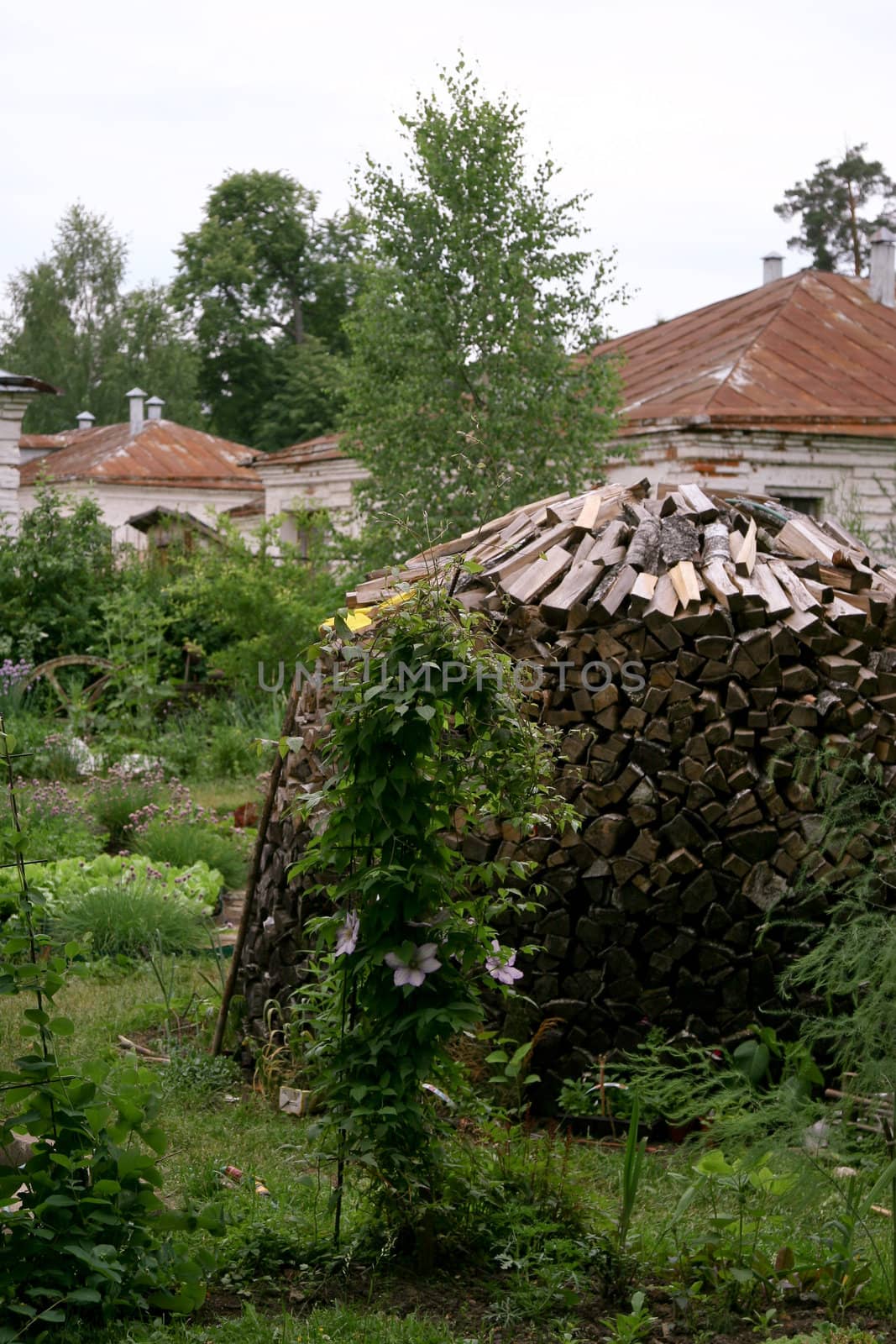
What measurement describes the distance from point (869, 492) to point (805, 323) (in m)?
2.87

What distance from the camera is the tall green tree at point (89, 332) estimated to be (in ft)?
148

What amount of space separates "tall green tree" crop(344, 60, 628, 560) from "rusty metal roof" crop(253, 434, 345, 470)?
8469mm

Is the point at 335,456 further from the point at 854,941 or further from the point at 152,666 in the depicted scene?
the point at 854,941

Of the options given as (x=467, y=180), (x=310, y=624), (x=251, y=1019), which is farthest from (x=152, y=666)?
(x=251, y=1019)

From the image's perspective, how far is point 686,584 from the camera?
15.6 ft

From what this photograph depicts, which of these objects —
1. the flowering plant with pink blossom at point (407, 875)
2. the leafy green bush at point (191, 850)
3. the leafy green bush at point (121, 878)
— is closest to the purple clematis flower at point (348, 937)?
the flowering plant with pink blossom at point (407, 875)

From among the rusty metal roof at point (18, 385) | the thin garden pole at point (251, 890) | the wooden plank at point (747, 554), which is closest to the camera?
the wooden plank at point (747, 554)

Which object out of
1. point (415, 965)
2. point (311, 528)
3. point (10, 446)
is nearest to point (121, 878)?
point (415, 965)

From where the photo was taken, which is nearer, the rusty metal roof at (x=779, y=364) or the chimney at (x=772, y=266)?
the rusty metal roof at (x=779, y=364)

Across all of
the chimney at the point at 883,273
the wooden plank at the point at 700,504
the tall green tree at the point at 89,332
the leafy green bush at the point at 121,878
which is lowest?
the leafy green bush at the point at 121,878

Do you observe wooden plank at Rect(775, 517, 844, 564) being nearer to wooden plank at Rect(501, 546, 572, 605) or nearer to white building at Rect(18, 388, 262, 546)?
wooden plank at Rect(501, 546, 572, 605)

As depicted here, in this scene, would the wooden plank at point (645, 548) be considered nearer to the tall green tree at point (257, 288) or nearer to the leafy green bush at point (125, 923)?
the leafy green bush at point (125, 923)

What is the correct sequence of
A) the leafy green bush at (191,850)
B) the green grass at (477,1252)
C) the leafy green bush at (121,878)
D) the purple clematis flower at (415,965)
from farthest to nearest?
the leafy green bush at (191,850)
the leafy green bush at (121,878)
the purple clematis flower at (415,965)
the green grass at (477,1252)

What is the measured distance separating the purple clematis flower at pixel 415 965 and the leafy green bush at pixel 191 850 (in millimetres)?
5142
